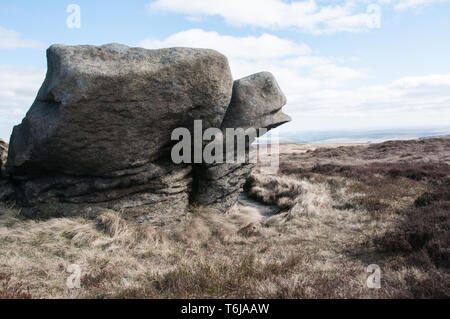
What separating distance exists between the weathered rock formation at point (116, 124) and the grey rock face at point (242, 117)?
10 centimetres

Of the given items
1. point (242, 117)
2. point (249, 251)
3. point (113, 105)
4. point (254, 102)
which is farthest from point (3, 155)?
point (249, 251)

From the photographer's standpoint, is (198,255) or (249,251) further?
(249,251)

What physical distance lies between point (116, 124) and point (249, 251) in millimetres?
6036

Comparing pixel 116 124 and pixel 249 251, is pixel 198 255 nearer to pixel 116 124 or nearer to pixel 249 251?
pixel 249 251

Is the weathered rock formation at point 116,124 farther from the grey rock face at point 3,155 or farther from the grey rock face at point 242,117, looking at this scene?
the grey rock face at point 3,155

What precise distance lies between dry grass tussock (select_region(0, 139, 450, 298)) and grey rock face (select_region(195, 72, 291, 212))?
920mm

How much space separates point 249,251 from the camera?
415 inches

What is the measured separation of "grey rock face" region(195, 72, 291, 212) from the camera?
46.1 feet

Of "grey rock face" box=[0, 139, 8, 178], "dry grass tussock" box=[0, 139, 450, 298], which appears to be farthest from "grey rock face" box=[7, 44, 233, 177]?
"dry grass tussock" box=[0, 139, 450, 298]

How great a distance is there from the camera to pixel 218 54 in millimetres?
11289

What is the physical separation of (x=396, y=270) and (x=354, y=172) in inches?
648

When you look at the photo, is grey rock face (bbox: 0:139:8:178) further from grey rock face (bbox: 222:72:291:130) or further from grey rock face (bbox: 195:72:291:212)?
grey rock face (bbox: 222:72:291:130)
